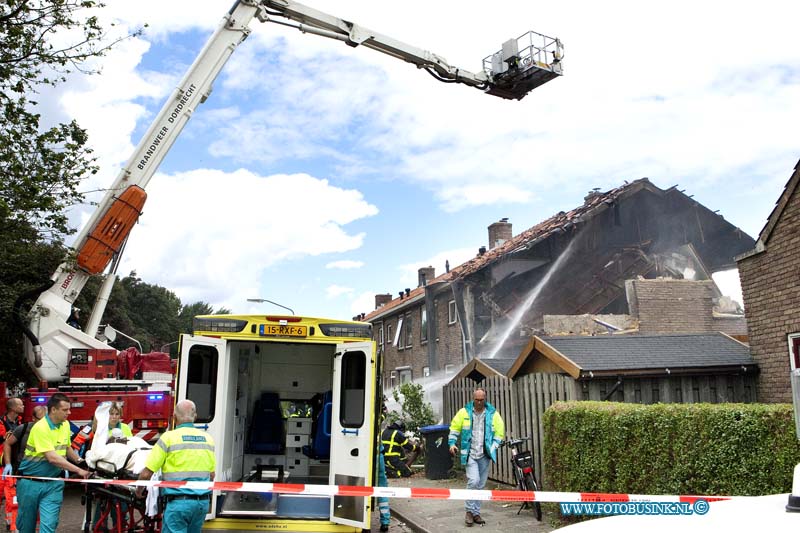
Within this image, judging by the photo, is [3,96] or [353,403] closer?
[353,403]

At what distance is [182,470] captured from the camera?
6.15 meters

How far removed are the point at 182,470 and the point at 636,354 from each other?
8.03 meters

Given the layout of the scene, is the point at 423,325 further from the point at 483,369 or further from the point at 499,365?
the point at 483,369

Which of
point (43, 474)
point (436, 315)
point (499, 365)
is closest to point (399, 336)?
point (436, 315)

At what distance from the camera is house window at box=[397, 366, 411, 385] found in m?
31.9

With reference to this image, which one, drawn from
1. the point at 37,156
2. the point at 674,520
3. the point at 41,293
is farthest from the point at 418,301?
the point at 674,520

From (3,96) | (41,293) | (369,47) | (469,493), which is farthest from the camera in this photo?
(369,47)

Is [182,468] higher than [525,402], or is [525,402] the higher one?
[525,402]

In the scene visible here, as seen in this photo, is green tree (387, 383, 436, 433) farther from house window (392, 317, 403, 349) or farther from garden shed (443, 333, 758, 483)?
house window (392, 317, 403, 349)

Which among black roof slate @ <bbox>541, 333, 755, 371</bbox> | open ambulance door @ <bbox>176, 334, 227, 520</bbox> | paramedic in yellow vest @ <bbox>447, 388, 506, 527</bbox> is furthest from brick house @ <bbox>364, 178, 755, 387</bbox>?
open ambulance door @ <bbox>176, 334, 227, 520</bbox>

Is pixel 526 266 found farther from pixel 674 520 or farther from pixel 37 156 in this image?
pixel 674 520

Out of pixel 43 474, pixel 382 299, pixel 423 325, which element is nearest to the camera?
pixel 43 474

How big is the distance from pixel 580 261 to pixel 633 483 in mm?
17933

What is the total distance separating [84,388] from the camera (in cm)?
1334
